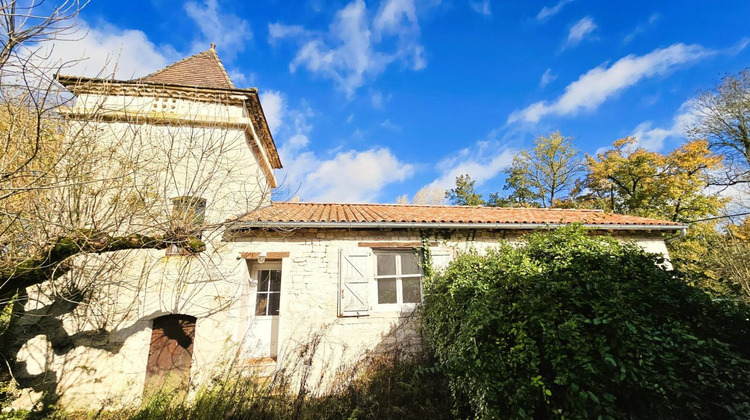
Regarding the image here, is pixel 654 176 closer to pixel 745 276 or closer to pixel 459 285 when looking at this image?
pixel 745 276

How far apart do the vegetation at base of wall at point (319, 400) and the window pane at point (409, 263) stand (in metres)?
1.80

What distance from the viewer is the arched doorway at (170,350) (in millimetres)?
5668

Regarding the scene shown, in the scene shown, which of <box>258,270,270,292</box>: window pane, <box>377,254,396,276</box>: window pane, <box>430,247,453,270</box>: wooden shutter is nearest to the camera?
<box>430,247,453,270</box>: wooden shutter

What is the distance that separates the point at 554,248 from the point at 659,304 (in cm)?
171

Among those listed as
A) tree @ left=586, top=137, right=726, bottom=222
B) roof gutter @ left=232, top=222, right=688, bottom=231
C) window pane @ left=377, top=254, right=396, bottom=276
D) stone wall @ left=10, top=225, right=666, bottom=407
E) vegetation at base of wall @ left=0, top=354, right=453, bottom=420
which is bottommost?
vegetation at base of wall @ left=0, top=354, right=453, bottom=420

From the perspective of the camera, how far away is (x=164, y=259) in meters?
6.08

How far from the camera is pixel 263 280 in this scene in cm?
679

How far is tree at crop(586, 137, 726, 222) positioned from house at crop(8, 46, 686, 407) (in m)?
10.7

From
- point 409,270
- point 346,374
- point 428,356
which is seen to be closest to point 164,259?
point 346,374

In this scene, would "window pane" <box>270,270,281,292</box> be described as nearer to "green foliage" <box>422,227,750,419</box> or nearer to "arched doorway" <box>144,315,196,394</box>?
"arched doorway" <box>144,315,196,394</box>

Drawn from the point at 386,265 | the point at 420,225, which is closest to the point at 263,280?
the point at 386,265

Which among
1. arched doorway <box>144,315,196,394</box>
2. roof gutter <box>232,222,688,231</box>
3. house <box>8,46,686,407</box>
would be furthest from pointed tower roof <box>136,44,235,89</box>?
arched doorway <box>144,315,196,394</box>

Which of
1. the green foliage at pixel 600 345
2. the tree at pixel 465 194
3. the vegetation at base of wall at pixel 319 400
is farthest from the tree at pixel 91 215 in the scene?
the tree at pixel 465 194

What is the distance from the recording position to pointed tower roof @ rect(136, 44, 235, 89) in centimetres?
780
